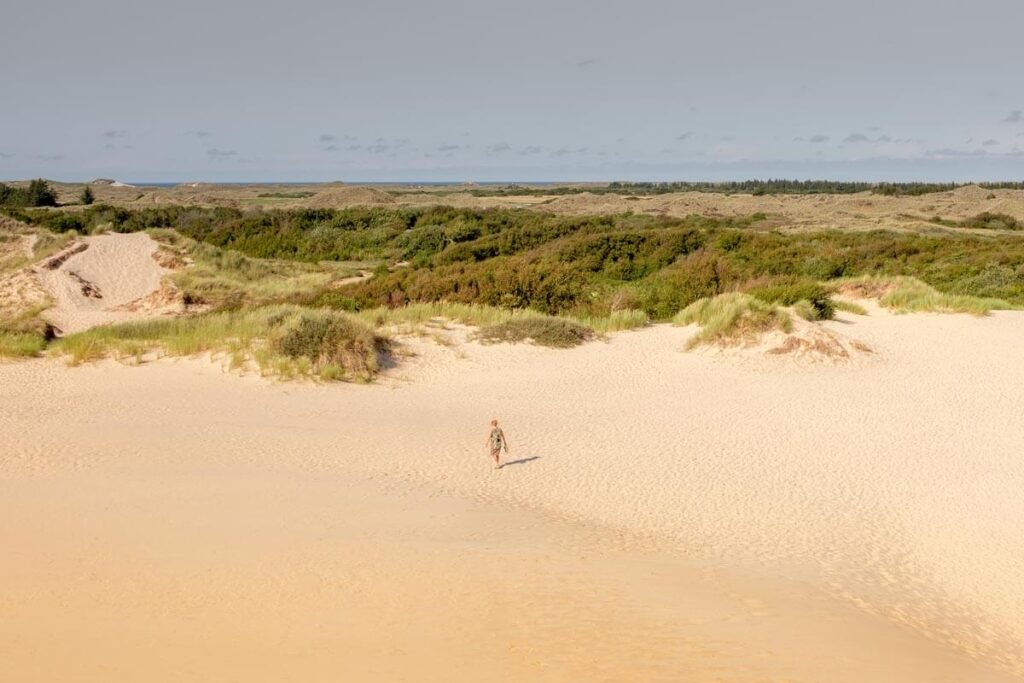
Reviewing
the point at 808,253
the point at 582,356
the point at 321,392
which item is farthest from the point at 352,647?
the point at 808,253

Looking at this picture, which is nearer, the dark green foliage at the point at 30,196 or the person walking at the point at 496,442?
the person walking at the point at 496,442

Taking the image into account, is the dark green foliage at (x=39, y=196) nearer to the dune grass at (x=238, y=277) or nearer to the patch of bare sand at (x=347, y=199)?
the patch of bare sand at (x=347, y=199)

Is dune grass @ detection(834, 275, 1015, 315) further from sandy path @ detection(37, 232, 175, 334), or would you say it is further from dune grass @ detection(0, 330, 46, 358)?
sandy path @ detection(37, 232, 175, 334)

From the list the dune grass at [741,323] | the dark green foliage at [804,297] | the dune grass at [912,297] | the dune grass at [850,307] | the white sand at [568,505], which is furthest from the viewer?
the dune grass at [850,307]

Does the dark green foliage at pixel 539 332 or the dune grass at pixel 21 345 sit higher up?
the dune grass at pixel 21 345

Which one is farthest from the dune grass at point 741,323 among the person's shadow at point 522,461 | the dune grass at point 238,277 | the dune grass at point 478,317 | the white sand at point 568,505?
the dune grass at point 238,277

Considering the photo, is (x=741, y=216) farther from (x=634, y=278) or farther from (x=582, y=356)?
(x=582, y=356)

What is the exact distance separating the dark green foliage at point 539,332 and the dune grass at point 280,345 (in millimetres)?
2842

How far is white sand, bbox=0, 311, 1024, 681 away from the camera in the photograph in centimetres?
612

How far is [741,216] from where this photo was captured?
209 feet

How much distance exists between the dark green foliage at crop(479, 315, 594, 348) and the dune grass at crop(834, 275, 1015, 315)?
31.8 ft

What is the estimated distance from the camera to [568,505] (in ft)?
31.0

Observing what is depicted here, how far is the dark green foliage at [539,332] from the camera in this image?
17891mm

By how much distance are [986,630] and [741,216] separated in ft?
196
